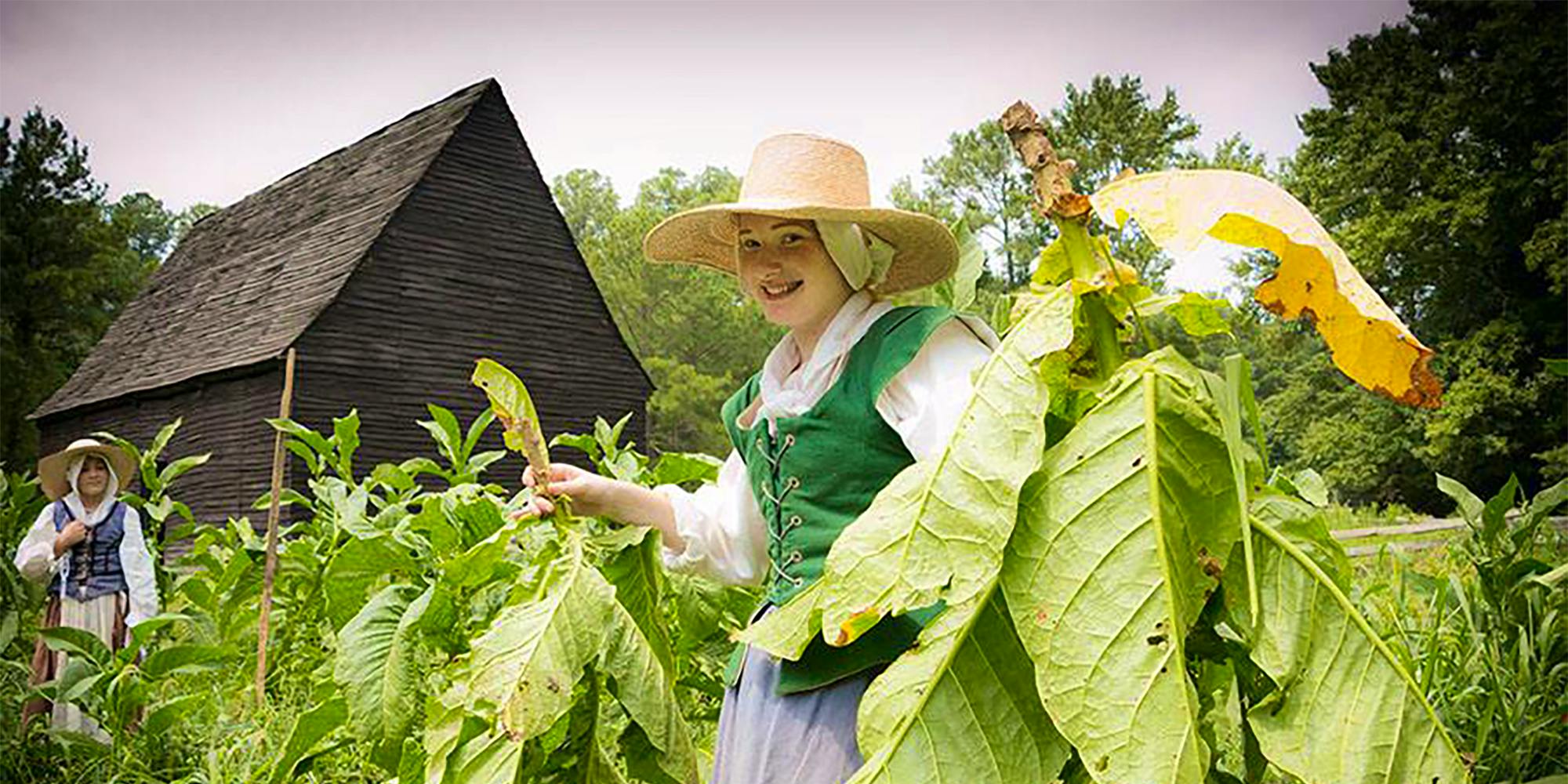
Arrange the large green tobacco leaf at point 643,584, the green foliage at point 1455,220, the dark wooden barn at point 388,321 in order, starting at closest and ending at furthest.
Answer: the large green tobacco leaf at point 643,584 → the dark wooden barn at point 388,321 → the green foliage at point 1455,220

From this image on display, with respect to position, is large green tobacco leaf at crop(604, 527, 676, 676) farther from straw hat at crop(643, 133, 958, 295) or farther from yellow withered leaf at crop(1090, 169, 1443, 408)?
yellow withered leaf at crop(1090, 169, 1443, 408)

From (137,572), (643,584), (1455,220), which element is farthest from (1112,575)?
(1455,220)

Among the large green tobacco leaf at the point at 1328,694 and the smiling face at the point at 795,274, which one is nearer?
the large green tobacco leaf at the point at 1328,694

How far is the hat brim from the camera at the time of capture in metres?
1.49

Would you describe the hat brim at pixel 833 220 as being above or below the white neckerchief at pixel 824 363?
above

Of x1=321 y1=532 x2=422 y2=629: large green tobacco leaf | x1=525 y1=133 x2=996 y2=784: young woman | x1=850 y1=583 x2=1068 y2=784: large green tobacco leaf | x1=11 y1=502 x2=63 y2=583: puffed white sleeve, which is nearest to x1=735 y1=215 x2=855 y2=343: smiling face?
x1=525 y1=133 x2=996 y2=784: young woman

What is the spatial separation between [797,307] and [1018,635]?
0.77 metres

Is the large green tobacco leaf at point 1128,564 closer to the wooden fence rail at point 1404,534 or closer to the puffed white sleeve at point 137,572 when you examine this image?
the puffed white sleeve at point 137,572

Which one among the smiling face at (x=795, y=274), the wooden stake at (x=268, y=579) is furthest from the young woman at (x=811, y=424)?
the wooden stake at (x=268, y=579)

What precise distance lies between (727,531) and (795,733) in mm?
370

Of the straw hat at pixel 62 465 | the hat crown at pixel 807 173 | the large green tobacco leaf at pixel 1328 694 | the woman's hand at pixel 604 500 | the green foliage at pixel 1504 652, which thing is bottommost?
the green foliage at pixel 1504 652

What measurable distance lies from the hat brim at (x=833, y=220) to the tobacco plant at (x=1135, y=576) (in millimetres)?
581

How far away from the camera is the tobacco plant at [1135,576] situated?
2.63 ft

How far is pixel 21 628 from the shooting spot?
→ 12.2 ft
